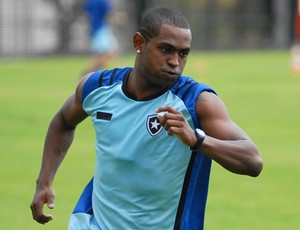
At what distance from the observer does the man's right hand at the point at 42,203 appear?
19.8 ft

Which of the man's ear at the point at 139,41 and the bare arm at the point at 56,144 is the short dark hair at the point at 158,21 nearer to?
the man's ear at the point at 139,41

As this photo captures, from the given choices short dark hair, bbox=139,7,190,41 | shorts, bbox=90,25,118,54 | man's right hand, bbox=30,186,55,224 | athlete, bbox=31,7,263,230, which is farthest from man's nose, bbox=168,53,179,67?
shorts, bbox=90,25,118,54

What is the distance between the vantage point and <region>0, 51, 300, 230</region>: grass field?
33.8ft

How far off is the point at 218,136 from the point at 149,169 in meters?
0.47

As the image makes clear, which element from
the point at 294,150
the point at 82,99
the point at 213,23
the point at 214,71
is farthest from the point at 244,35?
the point at 82,99

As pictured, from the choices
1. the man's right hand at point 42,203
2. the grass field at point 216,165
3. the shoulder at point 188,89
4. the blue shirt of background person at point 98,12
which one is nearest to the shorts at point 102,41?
the blue shirt of background person at point 98,12

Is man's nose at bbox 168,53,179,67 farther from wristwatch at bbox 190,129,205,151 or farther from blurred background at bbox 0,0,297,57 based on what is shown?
blurred background at bbox 0,0,297,57

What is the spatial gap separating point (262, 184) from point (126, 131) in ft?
21.2

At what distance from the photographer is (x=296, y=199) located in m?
11.0

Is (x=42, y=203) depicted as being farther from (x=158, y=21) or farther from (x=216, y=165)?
(x=216, y=165)

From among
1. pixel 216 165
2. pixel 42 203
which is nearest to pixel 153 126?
pixel 42 203

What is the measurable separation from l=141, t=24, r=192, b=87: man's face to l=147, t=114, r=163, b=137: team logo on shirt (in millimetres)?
190

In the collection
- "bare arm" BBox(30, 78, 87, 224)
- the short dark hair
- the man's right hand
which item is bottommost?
the man's right hand

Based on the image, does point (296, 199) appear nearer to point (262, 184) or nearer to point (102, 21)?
point (262, 184)
